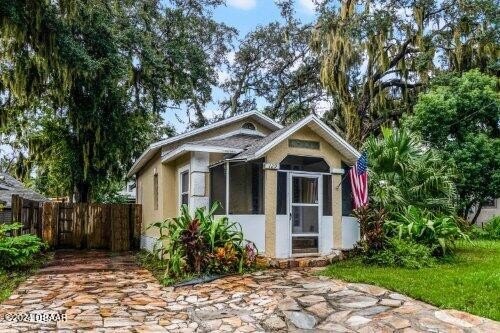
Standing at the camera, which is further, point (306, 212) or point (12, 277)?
point (306, 212)

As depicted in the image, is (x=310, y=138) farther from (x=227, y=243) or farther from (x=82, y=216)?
(x=82, y=216)

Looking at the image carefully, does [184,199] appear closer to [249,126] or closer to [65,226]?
[249,126]

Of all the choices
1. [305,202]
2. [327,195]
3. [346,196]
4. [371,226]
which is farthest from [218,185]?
[371,226]

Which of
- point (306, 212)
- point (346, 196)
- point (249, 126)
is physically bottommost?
point (306, 212)

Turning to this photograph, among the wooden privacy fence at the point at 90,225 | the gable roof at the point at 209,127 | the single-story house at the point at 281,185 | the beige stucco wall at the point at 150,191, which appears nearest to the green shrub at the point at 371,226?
the single-story house at the point at 281,185

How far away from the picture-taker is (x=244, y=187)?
11.1 metres

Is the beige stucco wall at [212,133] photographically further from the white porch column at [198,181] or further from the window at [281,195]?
the window at [281,195]

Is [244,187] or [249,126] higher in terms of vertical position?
[249,126]

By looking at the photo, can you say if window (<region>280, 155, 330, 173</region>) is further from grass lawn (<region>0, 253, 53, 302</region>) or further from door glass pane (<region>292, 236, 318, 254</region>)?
grass lawn (<region>0, 253, 53, 302</region>)

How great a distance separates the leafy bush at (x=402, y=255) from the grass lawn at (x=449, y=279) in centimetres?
25

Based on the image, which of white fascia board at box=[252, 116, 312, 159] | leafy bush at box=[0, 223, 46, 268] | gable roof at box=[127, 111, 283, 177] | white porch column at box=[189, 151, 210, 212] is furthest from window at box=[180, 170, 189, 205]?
leafy bush at box=[0, 223, 46, 268]

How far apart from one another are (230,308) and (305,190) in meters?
4.99

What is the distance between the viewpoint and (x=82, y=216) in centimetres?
1545

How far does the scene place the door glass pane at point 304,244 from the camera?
34.6 feet
